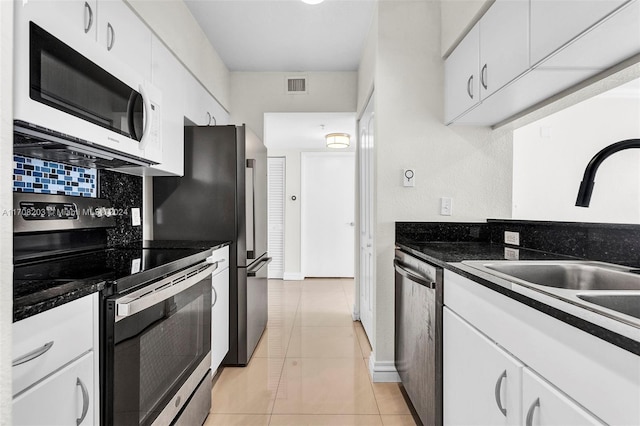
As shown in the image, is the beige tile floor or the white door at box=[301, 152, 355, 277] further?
the white door at box=[301, 152, 355, 277]

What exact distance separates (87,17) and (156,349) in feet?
4.43

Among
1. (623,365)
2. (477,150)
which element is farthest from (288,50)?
(623,365)

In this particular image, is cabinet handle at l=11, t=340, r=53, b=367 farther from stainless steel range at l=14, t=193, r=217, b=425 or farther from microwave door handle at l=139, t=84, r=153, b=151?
microwave door handle at l=139, t=84, r=153, b=151

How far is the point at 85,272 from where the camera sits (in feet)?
3.84

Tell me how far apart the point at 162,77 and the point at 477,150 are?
2.05m

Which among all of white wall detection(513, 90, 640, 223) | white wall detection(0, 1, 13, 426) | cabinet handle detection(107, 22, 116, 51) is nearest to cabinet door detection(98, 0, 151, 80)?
cabinet handle detection(107, 22, 116, 51)

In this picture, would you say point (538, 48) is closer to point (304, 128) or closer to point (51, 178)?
point (51, 178)

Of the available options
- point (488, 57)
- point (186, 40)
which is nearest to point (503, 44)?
point (488, 57)

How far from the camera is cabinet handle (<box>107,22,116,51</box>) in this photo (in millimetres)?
1530

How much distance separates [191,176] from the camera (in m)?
2.42

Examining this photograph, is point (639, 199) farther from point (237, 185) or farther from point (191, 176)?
point (191, 176)

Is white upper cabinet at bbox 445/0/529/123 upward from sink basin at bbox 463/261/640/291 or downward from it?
upward

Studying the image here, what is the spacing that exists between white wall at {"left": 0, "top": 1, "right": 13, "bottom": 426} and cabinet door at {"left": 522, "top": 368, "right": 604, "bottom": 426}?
994mm

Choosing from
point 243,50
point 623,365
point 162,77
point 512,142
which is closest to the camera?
point 623,365
